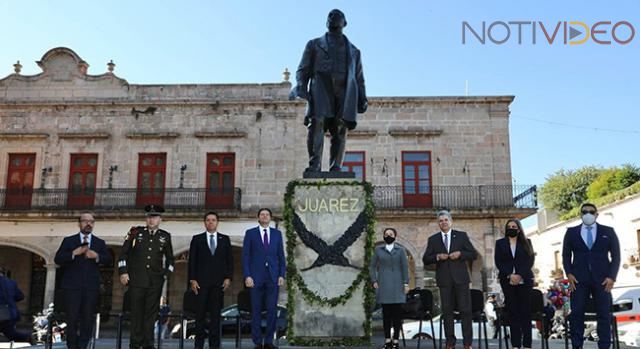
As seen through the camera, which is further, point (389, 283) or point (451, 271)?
point (389, 283)

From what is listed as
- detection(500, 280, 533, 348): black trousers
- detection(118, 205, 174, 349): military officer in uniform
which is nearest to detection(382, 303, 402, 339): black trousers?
detection(500, 280, 533, 348): black trousers

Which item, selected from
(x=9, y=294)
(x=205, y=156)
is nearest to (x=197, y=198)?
(x=205, y=156)

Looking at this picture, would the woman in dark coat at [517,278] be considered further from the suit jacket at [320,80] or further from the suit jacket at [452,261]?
the suit jacket at [320,80]

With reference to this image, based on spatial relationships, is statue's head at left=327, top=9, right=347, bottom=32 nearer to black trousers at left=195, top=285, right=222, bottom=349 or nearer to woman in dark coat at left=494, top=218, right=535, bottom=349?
woman in dark coat at left=494, top=218, right=535, bottom=349

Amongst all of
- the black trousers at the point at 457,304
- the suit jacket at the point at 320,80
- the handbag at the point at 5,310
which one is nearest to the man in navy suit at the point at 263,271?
the suit jacket at the point at 320,80

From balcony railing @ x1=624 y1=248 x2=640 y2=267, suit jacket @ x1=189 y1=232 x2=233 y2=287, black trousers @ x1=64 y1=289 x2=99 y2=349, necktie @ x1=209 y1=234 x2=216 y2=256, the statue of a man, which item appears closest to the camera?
black trousers @ x1=64 y1=289 x2=99 y2=349

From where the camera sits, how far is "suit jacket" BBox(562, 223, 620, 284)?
5.71 m

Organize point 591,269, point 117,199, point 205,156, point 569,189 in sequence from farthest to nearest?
1. point 569,189
2. point 205,156
3. point 117,199
4. point 591,269

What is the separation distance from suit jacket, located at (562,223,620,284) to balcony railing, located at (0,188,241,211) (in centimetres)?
1428

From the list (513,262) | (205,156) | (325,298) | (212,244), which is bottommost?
(325,298)

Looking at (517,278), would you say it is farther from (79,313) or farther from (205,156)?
(205,156)

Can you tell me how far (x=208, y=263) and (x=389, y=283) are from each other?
6.14 feet

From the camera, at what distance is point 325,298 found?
233 inches

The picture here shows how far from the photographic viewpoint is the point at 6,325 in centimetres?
746
